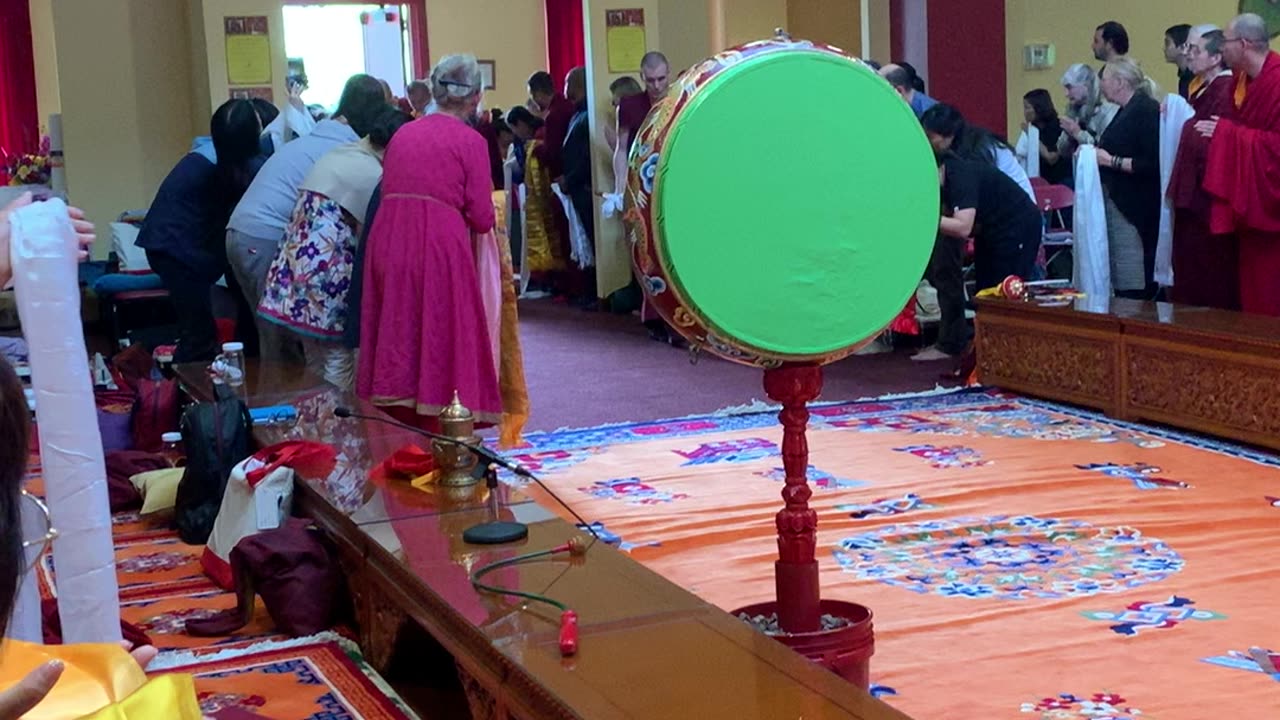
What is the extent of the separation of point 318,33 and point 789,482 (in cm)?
1229

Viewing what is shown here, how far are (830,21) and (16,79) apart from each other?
21.1 feet

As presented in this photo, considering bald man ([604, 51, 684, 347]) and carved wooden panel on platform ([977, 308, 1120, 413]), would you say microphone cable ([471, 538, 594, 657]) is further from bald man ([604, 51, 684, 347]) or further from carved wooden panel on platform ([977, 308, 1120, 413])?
bald man ([604, 51, 684, 347])

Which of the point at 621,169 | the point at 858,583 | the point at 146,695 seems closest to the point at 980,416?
the point at 858,583

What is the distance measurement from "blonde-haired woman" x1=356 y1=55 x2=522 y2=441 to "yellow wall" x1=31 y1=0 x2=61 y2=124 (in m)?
8.38

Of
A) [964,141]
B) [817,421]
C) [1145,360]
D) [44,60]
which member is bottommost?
[817,421]

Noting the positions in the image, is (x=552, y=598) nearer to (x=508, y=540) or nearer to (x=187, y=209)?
(x=508, y=540)

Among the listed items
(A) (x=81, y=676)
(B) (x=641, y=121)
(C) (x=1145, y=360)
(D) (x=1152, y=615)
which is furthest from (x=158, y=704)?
(B) (x=641, y=121)

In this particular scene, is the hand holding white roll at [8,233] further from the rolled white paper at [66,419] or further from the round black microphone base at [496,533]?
the round black microphone base at [496,533]

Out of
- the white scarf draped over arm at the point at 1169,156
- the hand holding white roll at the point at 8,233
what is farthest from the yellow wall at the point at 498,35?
the hand holding white roll at the point at 8,233

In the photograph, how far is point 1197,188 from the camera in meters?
6.60

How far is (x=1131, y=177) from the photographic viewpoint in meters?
7.50

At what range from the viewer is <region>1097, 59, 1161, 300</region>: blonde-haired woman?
7.39 metres

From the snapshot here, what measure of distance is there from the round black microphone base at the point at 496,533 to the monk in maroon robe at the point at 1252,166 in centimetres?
417

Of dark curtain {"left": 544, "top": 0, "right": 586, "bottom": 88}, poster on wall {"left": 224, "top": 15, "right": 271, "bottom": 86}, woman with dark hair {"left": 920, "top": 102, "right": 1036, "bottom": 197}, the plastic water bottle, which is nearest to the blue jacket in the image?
the plastic water bottle
